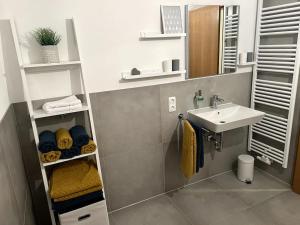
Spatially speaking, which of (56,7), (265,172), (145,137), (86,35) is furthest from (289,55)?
(56,7)

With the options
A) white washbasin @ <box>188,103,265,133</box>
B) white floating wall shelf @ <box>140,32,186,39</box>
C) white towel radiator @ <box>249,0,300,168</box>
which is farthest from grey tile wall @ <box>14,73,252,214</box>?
white floating wall shelf @ <box>140,32,186,39</box>

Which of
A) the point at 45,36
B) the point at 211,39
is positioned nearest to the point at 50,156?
the point at 45,36

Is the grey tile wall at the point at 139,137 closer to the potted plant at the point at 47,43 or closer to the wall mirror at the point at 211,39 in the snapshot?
the wall mirror at the point at 211,39

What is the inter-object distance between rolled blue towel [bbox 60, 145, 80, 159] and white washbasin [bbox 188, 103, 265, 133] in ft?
3.76

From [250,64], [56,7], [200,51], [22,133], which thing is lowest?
[22,133]

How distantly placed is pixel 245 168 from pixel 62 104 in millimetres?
2047

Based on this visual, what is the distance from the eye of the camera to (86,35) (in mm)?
1779

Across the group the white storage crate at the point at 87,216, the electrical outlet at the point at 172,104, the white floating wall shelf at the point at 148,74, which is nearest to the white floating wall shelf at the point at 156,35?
the white floating wall shelf at the point at 148,74

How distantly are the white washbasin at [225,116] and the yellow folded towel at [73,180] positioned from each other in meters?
1.05

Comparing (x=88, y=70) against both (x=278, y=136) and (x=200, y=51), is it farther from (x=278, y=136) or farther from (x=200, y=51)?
(x=278, y=136)

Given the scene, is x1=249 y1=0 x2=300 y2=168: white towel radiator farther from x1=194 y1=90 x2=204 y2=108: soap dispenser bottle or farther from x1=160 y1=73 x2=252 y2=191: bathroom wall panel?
x1=194 y1=90 x2=204 y2=108: soap dispenser bottle

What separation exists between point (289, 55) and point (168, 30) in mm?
1175

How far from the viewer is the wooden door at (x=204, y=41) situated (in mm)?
2172

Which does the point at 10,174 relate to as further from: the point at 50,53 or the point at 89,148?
the point at 50,53
